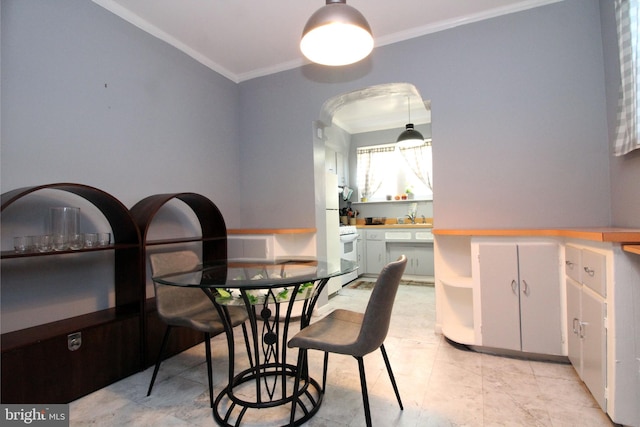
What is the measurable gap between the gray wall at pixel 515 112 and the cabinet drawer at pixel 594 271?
2.66ft

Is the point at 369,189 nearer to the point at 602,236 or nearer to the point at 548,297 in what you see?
the point at 548,297

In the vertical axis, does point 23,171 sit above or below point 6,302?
above

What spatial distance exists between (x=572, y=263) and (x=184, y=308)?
2.56 metres

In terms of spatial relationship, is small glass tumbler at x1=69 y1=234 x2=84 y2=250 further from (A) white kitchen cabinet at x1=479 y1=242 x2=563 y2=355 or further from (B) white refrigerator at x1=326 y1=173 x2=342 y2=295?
(A) white kitchen cabinet at x1=479 y1=242 x2=563 y2=355

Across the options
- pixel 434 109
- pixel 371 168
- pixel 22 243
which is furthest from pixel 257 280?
pixel 371 168

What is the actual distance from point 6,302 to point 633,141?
382 cm

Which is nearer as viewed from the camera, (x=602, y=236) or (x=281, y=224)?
(x=602, y=236)

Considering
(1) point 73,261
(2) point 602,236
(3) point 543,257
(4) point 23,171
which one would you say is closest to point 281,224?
(1) point 73,261

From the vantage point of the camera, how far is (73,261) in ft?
7.10

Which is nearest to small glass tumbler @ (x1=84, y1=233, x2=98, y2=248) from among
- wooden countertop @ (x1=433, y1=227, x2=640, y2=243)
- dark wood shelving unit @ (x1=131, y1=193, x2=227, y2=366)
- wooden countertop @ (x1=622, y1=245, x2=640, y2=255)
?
dark wood shelving unit @ (x1=131, y1=193, x2=227, y2=366)

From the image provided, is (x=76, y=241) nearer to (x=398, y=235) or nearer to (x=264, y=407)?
(x=264, y=407)

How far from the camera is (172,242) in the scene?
2.48 metres

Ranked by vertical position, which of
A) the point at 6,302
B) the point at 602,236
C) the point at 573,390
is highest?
the point at 602,236

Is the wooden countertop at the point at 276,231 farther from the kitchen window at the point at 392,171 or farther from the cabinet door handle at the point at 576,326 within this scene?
the kitchen window at the point at 392,171
